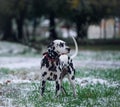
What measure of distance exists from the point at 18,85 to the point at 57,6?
143ft

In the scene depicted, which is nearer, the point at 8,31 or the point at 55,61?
the point at 55,61

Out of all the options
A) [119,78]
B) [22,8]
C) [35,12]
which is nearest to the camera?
[119,78]

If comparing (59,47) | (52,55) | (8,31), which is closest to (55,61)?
(52,55)

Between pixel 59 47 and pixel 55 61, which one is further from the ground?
pixel 59 47

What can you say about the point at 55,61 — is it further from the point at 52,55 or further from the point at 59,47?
the point at 59,47

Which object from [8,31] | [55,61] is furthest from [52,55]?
[8,31]

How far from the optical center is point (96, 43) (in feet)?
212

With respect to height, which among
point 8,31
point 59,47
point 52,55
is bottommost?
point 52,55

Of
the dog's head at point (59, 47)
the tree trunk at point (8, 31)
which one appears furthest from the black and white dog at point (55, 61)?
the tree trunk at point (8, 31)

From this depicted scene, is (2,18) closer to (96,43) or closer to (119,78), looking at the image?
(96,43)

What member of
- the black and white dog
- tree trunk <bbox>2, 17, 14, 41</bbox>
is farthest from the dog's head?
tree trunk <bbox>2, 17, 14, 41</bbox>

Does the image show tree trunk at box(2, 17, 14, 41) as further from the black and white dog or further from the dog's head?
the dog's head

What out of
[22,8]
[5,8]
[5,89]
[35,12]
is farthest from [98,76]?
[35,12]

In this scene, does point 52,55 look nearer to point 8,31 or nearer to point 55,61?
point 55,61
